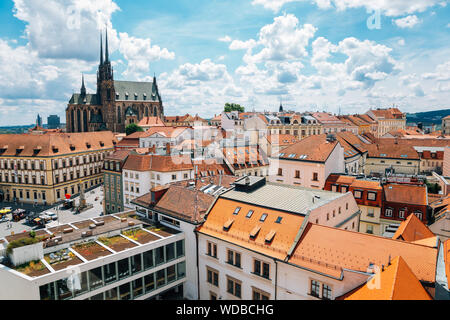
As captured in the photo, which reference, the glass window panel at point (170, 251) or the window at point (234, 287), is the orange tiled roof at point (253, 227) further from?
the window at point (234, 287)

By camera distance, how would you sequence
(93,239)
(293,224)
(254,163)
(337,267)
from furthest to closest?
(254,163) → (93,239) → (293,224) → (337,267)

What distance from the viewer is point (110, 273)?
77.8 feet

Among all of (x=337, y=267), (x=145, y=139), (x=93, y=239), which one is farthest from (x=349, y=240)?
(x=145, y=139)

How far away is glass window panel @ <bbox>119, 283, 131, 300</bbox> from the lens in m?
24.7

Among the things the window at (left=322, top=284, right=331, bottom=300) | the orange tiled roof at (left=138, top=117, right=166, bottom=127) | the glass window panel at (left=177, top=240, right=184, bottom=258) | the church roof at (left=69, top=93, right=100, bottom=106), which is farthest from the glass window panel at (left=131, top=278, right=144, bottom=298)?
the church roof at (left=69, top=93, right=100, bottom=106)

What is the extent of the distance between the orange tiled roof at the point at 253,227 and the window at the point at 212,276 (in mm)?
3234

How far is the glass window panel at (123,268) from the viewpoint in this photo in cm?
2433

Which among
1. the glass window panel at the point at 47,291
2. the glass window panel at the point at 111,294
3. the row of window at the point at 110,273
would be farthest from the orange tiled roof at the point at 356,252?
the glass window panel at the point at 47,291

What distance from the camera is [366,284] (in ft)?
56.6

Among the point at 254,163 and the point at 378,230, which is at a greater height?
the point at 254,163
